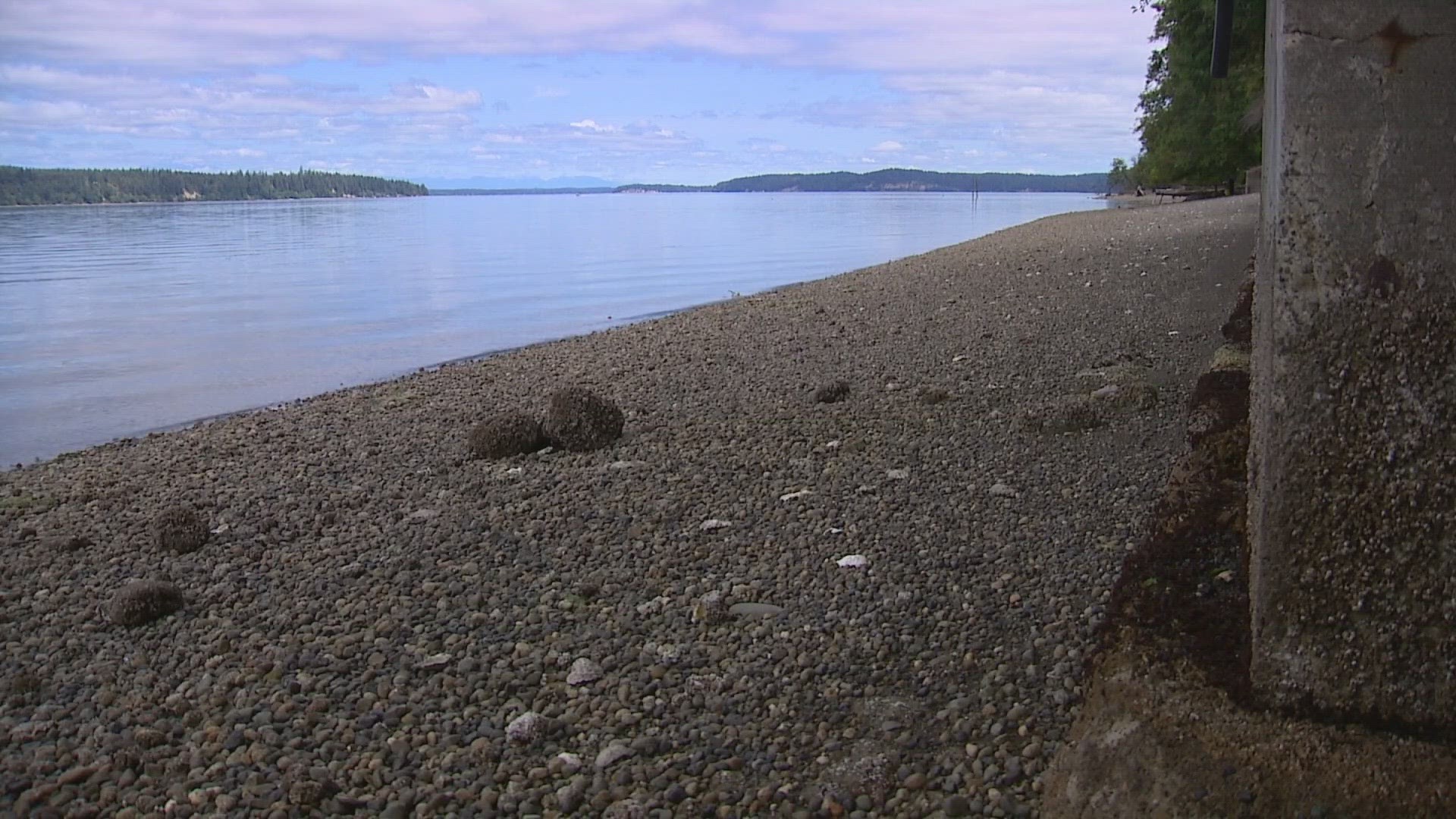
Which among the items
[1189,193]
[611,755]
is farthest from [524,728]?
[1189,193]

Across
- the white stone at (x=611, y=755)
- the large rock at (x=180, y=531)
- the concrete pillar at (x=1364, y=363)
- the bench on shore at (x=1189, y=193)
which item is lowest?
the white stone at (x=611, y=755)

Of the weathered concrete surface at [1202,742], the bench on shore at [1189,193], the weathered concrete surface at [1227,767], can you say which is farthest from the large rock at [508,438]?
the bench on shore at [1189,193]

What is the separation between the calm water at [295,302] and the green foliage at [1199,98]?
1037 centimetres

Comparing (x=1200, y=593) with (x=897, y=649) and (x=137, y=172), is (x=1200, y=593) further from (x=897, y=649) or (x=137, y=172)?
(x=137, y=172)

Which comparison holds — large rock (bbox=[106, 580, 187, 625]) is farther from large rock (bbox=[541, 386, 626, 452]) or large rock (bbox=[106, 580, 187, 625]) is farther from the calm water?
the calm water

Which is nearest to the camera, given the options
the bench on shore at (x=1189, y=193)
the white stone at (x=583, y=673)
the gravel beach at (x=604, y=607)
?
the gravel beach at (x=604, y=607)

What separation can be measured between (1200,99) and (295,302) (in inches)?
1309

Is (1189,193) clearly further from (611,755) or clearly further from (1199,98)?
(611,755)

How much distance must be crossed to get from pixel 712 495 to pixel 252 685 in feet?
9.02

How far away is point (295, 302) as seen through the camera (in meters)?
26.5

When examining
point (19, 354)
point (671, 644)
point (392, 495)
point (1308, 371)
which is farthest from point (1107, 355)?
point (19, 354)

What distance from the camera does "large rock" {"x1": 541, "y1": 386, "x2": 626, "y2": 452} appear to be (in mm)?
7605

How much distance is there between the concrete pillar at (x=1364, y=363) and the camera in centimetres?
239

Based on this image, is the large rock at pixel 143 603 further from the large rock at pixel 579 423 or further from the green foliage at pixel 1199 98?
the green foliage at pixel 1199 98
